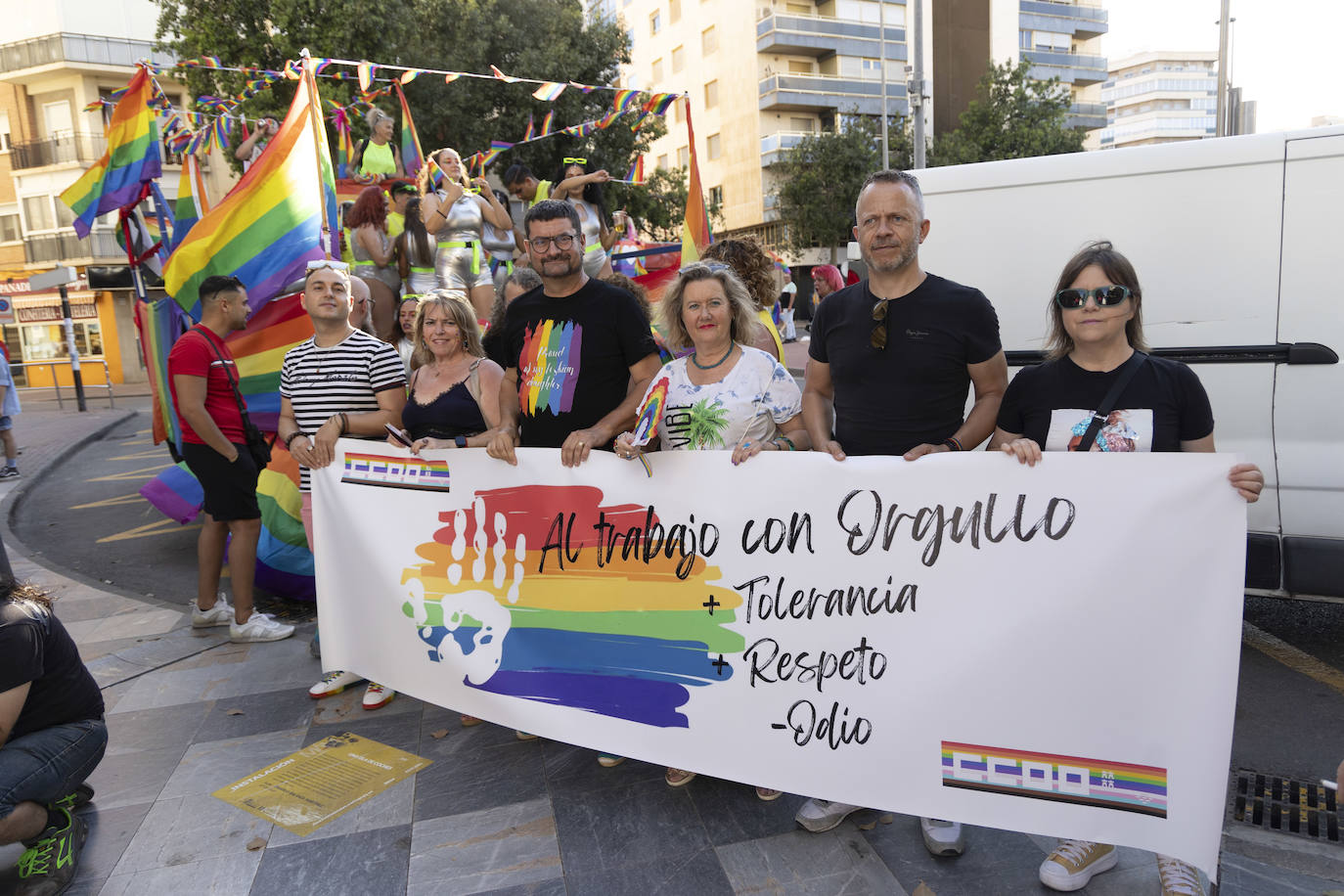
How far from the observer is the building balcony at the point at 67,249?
31531 millimetres

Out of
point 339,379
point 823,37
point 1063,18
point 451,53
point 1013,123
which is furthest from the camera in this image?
point 1063,18

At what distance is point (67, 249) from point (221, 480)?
3407 cm

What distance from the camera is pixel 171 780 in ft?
11.1

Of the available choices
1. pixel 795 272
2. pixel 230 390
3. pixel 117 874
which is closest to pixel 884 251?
pixel 117 874

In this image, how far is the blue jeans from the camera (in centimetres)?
272

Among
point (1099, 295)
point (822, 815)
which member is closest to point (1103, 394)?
point (1099, 295)

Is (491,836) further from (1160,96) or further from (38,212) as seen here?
(1160,96)

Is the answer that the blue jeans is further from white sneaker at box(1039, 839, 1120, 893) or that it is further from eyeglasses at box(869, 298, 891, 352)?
white sneaker at box(1039, 839, 1120, 893)

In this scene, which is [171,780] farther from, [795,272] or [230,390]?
[795,272]

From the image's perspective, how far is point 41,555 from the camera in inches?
295

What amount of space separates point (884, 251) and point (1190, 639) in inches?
56.5

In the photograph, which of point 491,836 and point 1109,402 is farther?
point 491,836

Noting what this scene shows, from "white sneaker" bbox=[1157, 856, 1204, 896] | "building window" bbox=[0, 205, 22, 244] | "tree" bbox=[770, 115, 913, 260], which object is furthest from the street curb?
"tree" bbox=[770, 115, 913, 260]

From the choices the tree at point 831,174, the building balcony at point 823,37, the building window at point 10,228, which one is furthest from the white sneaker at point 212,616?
the building balcony at point 823,37
